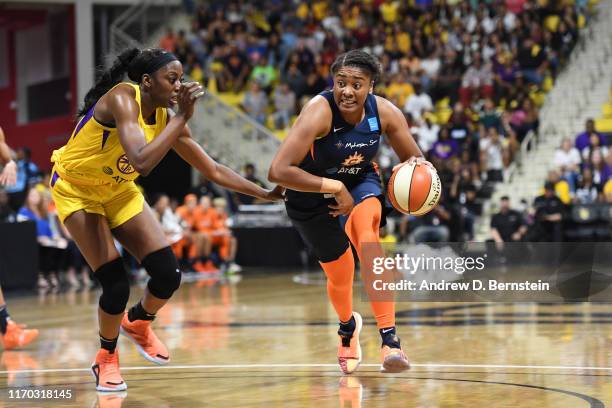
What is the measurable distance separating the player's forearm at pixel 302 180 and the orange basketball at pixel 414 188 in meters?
0.39

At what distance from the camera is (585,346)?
730 cm

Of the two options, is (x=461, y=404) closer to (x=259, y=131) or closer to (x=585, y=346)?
(x=585, y=346)

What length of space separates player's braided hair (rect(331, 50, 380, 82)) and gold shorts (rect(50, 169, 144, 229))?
4.64ft

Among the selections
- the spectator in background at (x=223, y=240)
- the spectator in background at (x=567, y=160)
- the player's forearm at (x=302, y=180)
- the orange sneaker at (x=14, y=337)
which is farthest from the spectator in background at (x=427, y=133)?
the player's forearm at (x=302, y=180)

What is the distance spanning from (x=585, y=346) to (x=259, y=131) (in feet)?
40.8

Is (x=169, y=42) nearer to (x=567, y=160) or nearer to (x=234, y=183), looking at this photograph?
(x=567, y=160)

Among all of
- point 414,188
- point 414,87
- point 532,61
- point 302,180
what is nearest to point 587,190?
point 532,61

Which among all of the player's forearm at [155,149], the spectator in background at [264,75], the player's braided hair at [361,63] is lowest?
the player's forearm at [155,149]

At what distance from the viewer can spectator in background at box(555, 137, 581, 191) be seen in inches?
632

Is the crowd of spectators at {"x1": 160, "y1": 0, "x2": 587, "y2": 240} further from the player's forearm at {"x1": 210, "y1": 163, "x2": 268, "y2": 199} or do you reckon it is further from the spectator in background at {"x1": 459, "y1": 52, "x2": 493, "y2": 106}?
the player's forearm at {"x1": 210, "y1": 163, "x2": 268, "y2": 199}

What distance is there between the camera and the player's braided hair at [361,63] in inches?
230

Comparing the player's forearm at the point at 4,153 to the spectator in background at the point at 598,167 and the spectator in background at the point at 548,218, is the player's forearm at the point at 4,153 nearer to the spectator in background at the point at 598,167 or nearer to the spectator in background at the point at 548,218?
the spectator in background at the point at 548,218

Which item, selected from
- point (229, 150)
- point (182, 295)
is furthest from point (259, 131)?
point (182, 295)

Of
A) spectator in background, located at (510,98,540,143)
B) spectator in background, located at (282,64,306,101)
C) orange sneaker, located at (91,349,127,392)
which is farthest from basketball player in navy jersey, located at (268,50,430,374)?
spectator in background, located at (282,64,306,101)
